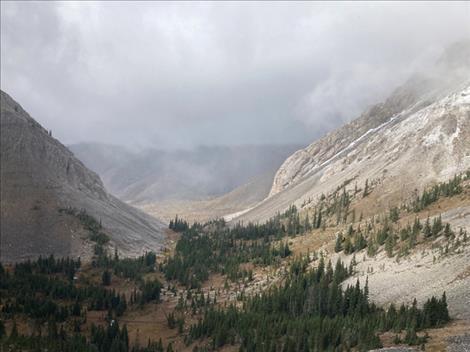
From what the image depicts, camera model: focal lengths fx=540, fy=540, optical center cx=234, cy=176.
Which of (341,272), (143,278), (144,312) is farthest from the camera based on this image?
(143,278)

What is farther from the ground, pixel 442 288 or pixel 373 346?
pixel 442 288

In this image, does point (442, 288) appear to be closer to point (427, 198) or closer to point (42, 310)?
point (427, 198)

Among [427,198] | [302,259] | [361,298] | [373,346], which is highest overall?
[427,198]

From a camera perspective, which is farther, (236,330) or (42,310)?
(42,310)

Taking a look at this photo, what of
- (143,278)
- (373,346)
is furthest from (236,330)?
(143,278)

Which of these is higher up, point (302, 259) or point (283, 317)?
point (302, 259)

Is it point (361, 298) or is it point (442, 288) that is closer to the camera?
point (442, 288)

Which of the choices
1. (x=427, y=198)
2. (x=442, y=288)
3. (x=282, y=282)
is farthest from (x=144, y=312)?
(x=427, y=198)

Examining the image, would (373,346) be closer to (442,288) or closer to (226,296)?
(442,288)

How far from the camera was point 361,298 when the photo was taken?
12356 cm

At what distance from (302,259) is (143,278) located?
195ft

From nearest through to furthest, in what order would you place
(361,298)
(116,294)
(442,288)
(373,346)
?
1. (373,346)
2. (442,288)
3. (361,298)
4. (116,294)

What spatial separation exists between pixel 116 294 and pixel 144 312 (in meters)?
18.0

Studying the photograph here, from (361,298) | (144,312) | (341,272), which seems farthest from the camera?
(144,312)
